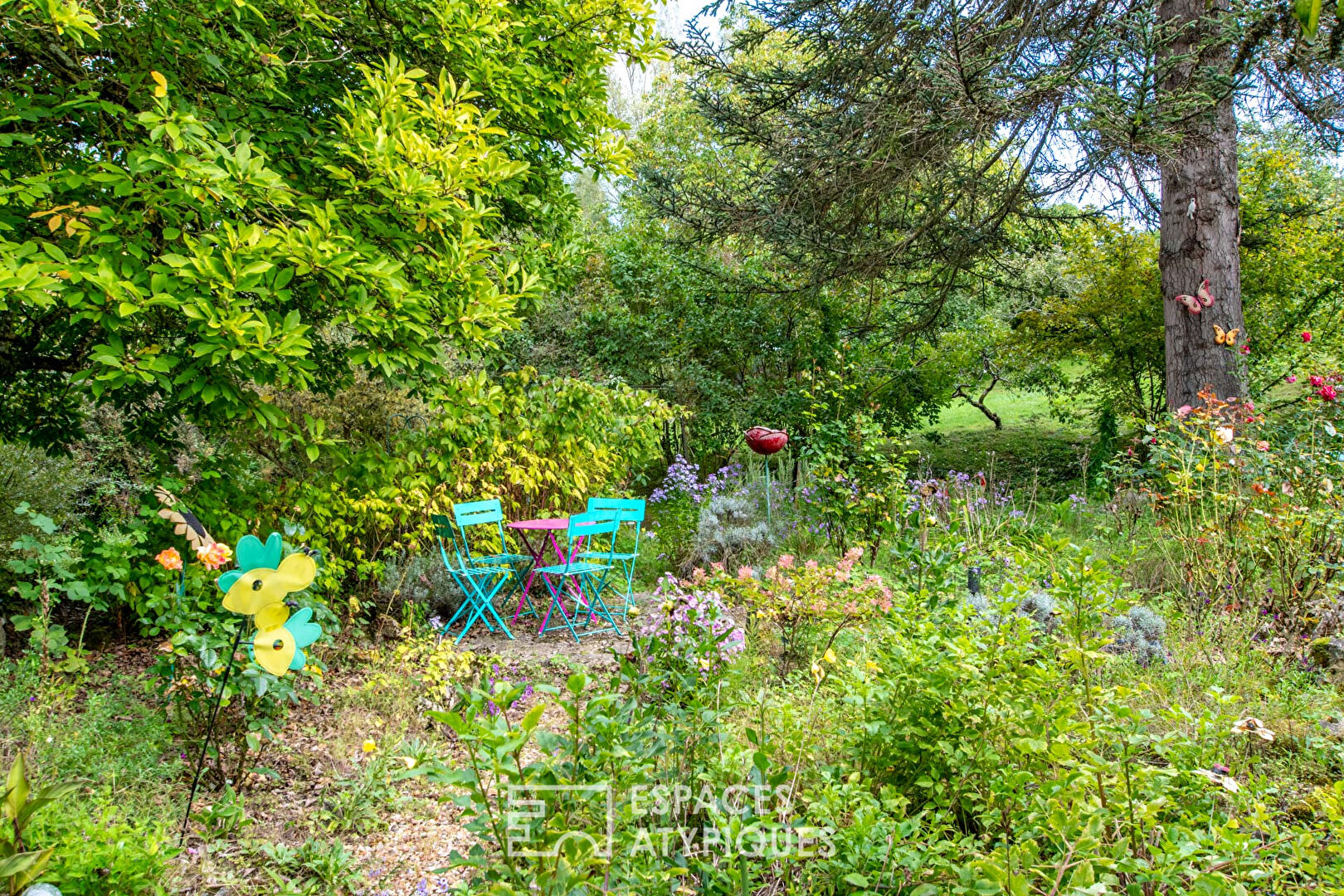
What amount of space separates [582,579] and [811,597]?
91.8 inches

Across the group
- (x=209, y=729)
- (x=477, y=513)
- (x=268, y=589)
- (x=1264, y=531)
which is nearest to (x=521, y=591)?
(x=477, y=513)

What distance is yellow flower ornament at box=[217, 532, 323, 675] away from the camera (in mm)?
1503

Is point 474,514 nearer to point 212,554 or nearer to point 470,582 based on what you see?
point 470,582

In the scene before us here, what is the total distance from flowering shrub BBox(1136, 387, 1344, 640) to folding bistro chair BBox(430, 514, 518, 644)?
145 inches

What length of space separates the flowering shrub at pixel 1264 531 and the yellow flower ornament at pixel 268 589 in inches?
149

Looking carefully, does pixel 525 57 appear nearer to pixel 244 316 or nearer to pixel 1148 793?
pixel 244 316

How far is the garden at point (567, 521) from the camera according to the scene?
64.7 inches

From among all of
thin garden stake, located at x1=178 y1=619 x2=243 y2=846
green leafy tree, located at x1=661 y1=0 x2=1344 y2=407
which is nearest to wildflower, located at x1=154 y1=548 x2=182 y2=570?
thin garden stake, located at x1=178 y1=619 x2=243 y2=846

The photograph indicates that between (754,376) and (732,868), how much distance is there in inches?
314

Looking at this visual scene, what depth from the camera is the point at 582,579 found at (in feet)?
17.3

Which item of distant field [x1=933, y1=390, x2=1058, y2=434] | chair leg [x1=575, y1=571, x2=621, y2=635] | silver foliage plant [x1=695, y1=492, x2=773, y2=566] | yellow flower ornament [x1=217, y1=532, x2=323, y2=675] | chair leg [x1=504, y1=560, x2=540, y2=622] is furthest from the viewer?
distant field [x1=933, y1=390, x2=1058, y2=434]

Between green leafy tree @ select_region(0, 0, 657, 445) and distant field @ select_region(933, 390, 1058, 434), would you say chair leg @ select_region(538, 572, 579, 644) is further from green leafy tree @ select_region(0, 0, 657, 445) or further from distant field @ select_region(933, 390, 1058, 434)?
distant field @ select_region(933, 390, 1058, 434)

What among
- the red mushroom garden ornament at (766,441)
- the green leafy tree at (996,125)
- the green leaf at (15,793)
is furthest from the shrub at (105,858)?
the green leafy tree at (996,125)

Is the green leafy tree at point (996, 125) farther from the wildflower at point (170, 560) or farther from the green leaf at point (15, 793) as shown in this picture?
the green leaf at point (15, 793)
